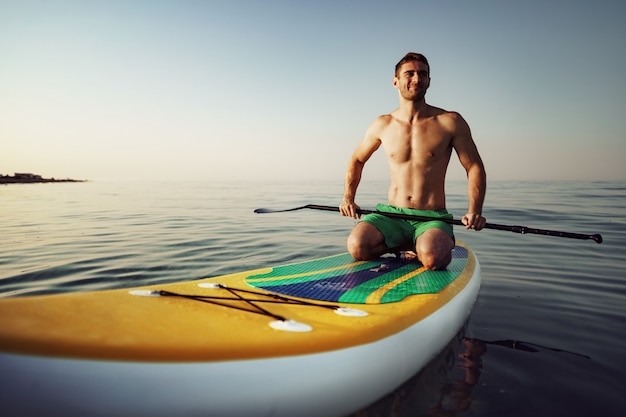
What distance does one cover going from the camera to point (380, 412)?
2031 mm

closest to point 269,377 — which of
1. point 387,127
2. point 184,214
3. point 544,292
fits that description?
point 387,127

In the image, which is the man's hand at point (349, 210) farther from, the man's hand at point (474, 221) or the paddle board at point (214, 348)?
the paddle board at point (214, 348)

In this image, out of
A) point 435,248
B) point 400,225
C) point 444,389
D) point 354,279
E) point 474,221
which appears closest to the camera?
point 444,389

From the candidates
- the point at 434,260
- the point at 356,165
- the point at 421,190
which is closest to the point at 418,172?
the point at 421,190

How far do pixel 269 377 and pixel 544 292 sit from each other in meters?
4.08

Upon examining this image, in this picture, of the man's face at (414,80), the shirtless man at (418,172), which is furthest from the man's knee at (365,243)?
the man's face at (414,80)

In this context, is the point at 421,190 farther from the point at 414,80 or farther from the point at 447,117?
the point at 414,80

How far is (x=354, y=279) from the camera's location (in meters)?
3.24

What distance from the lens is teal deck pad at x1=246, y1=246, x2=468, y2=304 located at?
2.78m

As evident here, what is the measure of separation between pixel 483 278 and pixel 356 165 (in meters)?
2.41

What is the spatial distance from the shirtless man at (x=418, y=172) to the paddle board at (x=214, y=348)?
1.03 metres

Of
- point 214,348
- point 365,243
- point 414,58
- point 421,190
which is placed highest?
point 414,58

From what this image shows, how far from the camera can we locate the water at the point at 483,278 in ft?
7.55

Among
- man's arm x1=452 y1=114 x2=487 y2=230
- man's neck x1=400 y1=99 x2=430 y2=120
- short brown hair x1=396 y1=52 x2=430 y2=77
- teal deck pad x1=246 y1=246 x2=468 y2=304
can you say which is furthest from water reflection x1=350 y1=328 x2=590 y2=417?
short brown hair x1=396 y1=52 x2=430 y2=77
